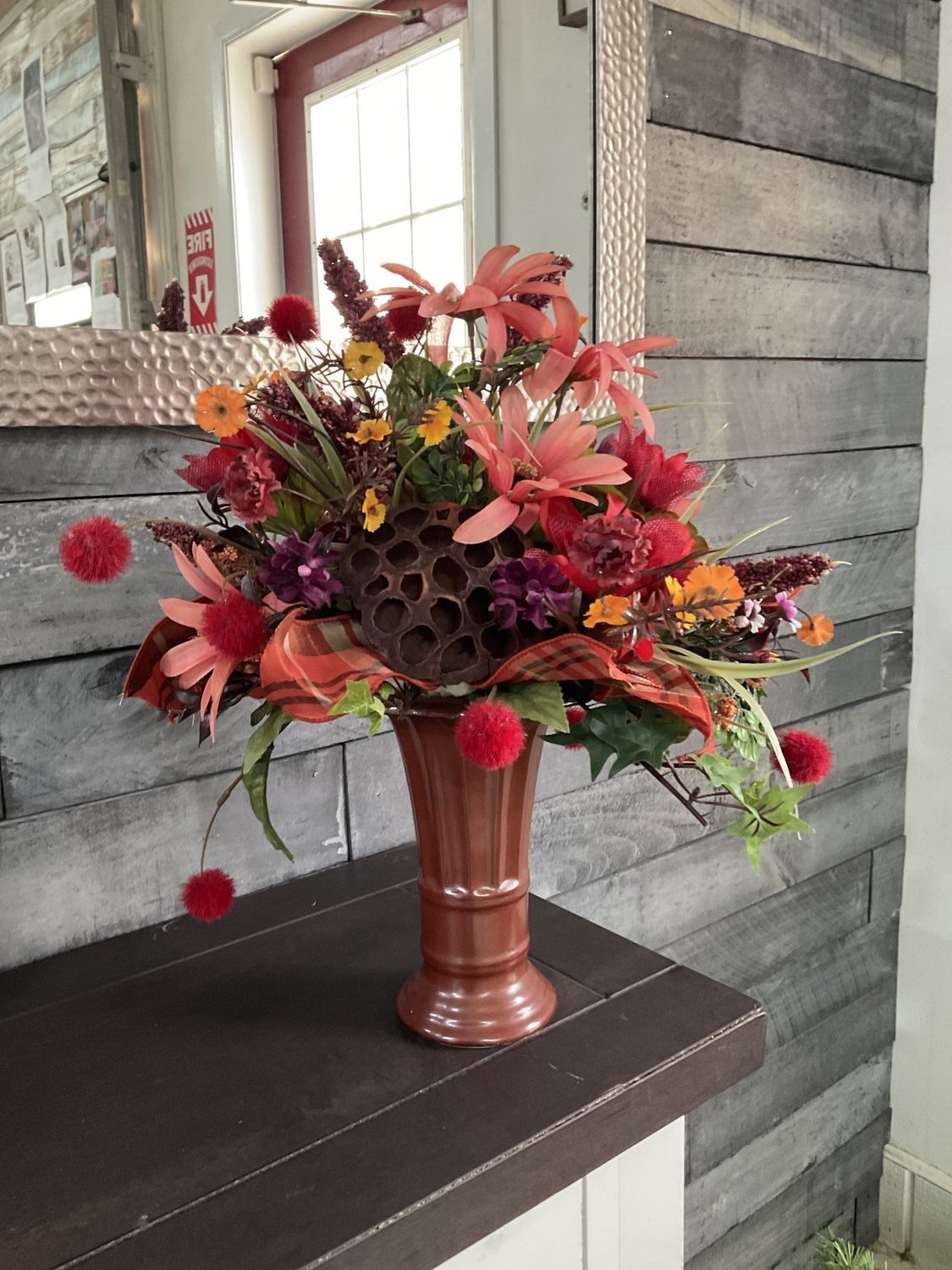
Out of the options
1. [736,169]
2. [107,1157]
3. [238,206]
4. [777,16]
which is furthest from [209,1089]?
[777,16]

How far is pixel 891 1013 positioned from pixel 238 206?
1602 mm

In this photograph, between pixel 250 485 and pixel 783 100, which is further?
pixel 783 100

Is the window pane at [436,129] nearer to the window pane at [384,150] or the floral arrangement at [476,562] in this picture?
the window pane at [384,150]

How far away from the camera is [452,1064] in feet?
2.33

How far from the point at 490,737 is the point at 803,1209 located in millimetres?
1505

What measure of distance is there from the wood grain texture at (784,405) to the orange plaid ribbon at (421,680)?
64cm

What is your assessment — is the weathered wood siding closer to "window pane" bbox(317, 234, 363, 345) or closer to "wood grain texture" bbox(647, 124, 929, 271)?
"wood grain texture" bbox(647, 124, 929, 271)

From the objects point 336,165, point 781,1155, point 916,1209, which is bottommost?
point 916,1209

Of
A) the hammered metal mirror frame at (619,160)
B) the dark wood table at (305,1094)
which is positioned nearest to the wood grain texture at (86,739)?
the dark wood table at (305,1094)

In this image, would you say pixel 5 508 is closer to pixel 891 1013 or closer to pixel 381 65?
pixel 381 65

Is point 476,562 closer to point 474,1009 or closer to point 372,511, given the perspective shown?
point 372,511

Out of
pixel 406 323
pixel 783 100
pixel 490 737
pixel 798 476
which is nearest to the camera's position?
pixel 490 737

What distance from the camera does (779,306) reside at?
1.36 meters

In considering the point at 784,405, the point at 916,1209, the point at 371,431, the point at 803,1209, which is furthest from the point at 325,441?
the point at 916,1209
